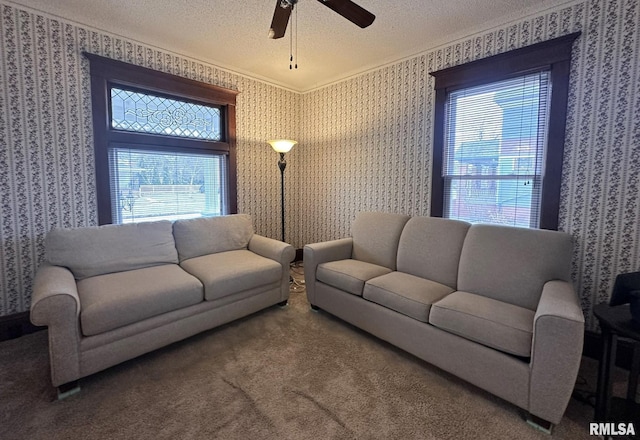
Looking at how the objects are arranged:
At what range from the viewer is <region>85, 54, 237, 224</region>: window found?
287 centimetres

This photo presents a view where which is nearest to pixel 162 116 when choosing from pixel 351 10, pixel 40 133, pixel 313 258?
pixel 40 133

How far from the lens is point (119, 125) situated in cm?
299

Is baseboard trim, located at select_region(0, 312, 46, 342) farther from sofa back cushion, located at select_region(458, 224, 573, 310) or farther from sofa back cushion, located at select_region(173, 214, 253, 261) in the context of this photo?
sofa back cushion, located at select_region(458, 224, 573, 310)

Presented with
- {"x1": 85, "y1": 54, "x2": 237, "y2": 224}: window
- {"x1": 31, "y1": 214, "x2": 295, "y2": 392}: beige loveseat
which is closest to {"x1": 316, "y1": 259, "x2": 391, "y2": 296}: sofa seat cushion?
{"x1": 31, "y1": 214, "x2": 295, "y2": 392}: beige loveseat

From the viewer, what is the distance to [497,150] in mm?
2697

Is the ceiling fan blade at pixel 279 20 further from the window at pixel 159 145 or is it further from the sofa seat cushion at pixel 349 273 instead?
the sofa seat cushion at pixel 349 273

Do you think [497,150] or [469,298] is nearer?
[469,298]

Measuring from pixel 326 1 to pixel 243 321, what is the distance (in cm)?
256

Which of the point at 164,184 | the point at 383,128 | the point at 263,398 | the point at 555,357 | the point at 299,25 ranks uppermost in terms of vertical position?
the point at 299,25

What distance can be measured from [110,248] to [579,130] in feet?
12.5

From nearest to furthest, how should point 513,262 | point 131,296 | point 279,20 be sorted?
1. point 279,20
2. point 131,296
3. point 513,262

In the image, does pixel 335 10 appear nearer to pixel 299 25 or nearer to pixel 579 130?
pixel 299 25

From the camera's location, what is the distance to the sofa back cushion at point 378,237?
117 inches

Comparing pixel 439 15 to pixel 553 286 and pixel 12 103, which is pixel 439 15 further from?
pixel 12 103
